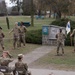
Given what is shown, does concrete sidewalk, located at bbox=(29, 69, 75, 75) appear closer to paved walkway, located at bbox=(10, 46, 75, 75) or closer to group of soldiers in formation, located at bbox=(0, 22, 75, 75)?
paved walkway, located at bbox=(10, 46, 75, 75)

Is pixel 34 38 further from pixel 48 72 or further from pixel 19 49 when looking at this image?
pixel 48 72

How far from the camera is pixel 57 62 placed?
685 inches

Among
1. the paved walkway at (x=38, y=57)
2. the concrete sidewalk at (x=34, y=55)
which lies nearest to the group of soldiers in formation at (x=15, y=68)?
the paved walkway at (x=38, y=57)

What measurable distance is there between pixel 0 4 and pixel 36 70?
99300mm

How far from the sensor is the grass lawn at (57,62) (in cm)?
1620

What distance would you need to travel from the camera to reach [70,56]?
19.5 m

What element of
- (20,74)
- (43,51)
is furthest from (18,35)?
(20,74)

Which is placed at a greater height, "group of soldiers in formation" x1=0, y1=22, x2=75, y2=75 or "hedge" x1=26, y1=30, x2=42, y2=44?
"group of soldiers in formation" x1=0, y1=22, x2=75, y2=75

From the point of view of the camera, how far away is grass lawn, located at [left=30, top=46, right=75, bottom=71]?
16.2 m

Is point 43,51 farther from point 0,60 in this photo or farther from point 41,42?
point 0,60

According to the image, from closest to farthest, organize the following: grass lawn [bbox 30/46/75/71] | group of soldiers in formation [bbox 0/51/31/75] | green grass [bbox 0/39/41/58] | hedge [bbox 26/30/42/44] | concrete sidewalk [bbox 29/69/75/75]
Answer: group of soldiers in formation [bbox 0/51/31/75]
concrete sidewalk [bbox 29/69/75/75]
grass lawn [bbox 30/46/75/71]
green grass [bbox 0/39/41/58]
hedge [bbox 26/30/42/44]

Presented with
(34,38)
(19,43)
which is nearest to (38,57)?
(19,43)

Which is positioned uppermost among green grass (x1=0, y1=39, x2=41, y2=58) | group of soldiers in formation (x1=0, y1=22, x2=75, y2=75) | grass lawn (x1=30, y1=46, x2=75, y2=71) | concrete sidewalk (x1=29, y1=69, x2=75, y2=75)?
group of soldiers in formation (x1=0, y1=22, x2=75, y2=75)

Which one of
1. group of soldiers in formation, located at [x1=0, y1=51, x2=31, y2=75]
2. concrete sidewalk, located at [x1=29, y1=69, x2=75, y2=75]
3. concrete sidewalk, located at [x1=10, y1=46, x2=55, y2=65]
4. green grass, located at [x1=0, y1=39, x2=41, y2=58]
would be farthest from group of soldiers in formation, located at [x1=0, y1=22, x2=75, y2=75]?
concrete sidewalk, located at [x1=29, y1=69, x2=75, y2=75]
